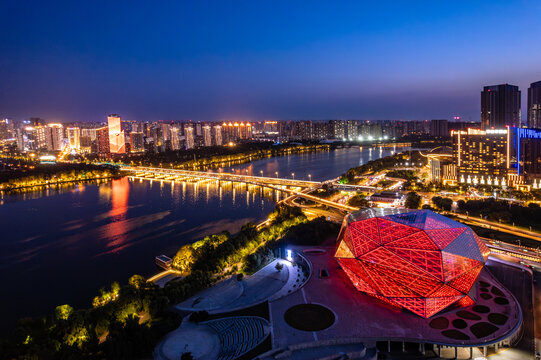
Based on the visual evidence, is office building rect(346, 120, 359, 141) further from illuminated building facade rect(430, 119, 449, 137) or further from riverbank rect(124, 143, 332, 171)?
riverbank rect(124, 143, 332, 171)

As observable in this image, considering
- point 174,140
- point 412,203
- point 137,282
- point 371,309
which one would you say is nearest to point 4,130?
point 174,140

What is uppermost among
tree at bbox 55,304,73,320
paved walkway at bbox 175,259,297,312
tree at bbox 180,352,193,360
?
tree at bbox 55,304,73,320

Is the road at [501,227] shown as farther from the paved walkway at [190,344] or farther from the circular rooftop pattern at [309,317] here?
the paved walkway at [190,344]

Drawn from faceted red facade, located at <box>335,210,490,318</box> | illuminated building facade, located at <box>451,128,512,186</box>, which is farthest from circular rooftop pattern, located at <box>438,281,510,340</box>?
illuminated building facade, located at <box>451,128,512,186</box>

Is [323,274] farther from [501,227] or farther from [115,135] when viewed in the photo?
[115,135]

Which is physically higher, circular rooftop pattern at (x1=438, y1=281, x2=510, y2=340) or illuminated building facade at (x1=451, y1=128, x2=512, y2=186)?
illuminated building facade at (x1=451, y1=128, x2=512, y2=186)

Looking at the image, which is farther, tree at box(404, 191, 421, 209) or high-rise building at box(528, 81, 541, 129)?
high-rise building at box(528, 81, 541, 129)

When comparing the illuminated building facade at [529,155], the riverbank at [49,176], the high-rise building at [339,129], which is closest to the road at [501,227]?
the illuminated building facade at [529,155]

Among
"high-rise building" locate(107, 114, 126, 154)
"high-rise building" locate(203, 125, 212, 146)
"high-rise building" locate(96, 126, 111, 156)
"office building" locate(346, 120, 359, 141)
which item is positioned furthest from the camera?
"office building" locate(346, 120, 359, 141)
